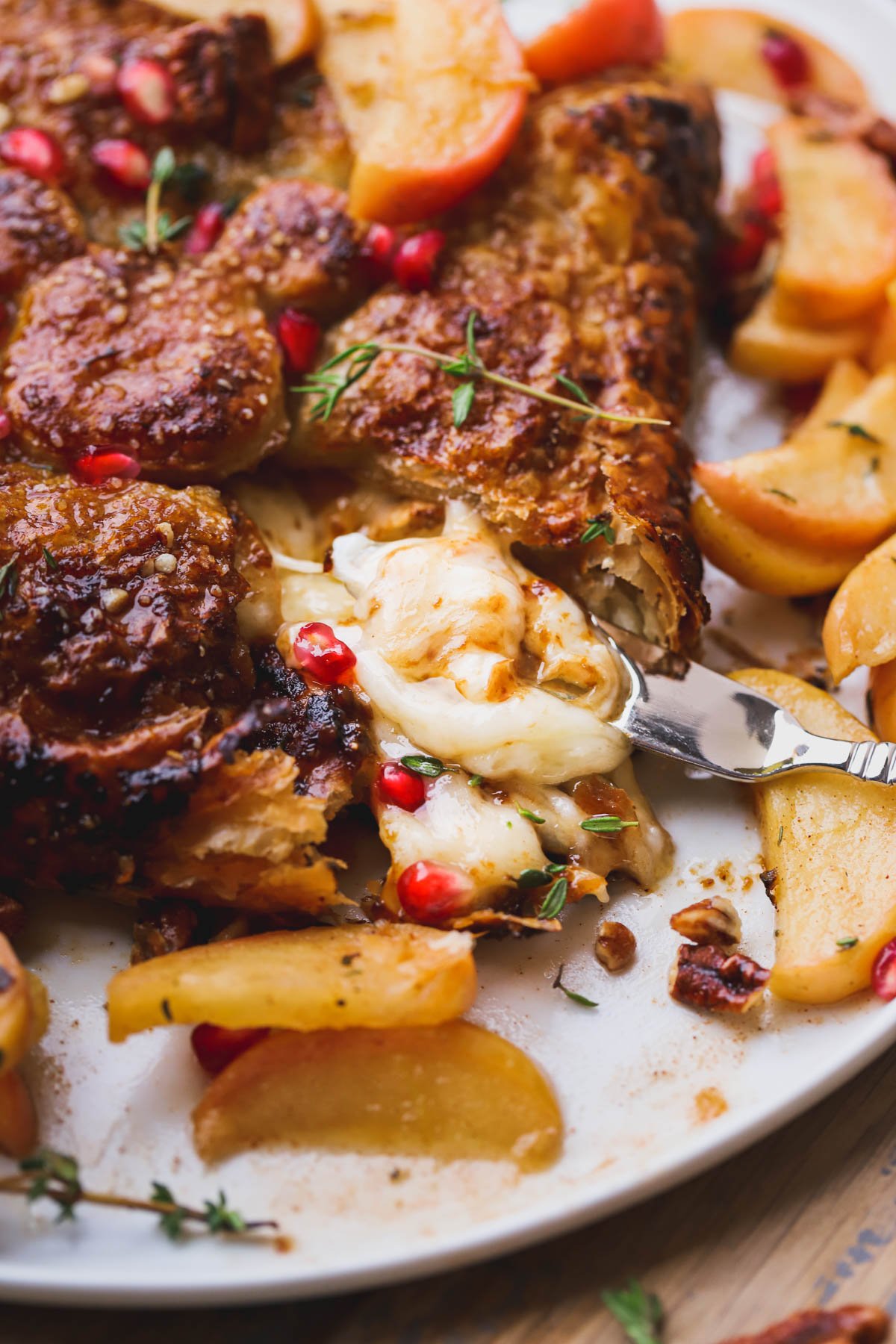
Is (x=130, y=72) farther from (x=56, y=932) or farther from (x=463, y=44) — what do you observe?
(x=56, y=932)

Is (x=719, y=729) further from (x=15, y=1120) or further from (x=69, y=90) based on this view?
(x=69, y=90)

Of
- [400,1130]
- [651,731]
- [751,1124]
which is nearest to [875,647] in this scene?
[651,731]

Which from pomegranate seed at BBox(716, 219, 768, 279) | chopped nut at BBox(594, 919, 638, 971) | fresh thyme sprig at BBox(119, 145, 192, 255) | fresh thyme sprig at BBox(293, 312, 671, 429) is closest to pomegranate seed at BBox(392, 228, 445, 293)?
fresh thyme sprig at BBox(293, 312, 671, 429)

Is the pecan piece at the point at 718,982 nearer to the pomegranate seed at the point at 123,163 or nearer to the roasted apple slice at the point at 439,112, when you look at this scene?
the roasted apple slice at the point at 439,112

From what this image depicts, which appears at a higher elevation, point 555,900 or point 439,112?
point 439,112

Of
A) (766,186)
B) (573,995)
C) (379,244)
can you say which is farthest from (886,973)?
(766,186)

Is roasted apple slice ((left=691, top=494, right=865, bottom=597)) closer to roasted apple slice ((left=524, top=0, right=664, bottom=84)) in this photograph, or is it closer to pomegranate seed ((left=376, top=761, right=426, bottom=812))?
pomegranate seed ((left=376, top=761, right=426, bottom=812))
